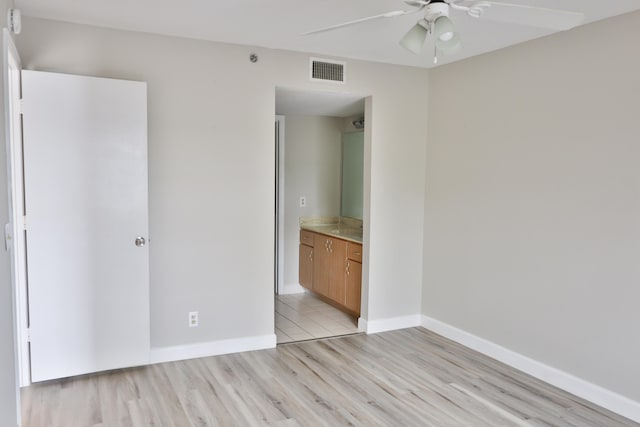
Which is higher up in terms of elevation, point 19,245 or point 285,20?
point 285,20

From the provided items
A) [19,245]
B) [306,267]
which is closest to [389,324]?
[306,267]

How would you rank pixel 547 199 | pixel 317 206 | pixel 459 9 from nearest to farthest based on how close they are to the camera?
pixel 459 9, pixel 547 199, pixel 317 206

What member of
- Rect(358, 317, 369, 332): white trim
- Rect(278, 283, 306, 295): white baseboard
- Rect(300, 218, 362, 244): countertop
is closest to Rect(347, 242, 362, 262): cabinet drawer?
Rect(300, 218, 362, 244): countertop

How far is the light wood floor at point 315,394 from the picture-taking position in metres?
2.85

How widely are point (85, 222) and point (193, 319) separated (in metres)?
1.08

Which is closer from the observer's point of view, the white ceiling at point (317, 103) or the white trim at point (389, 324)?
the white ceiling at point (317, 103)

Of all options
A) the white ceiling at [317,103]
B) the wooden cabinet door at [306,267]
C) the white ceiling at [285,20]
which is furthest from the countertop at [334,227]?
the white ceiling at [285,20]

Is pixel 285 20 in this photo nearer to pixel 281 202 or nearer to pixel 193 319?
pixel 193 319

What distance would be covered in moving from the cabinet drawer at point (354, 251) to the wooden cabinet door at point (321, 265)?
41cm

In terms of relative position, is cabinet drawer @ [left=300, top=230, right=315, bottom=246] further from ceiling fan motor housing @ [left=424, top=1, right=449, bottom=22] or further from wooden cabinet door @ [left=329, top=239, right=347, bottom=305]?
ceiling fan motor housing @ [left=424, top=1, right=449, bottom=22]

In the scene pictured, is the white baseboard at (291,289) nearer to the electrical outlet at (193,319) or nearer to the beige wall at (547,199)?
the beige wall at (547,199)

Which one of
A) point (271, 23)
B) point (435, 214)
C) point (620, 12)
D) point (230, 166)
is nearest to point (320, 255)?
point (435, 214)

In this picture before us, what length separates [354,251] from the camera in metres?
4.73

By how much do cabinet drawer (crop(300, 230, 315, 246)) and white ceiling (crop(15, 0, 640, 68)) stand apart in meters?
2.30
